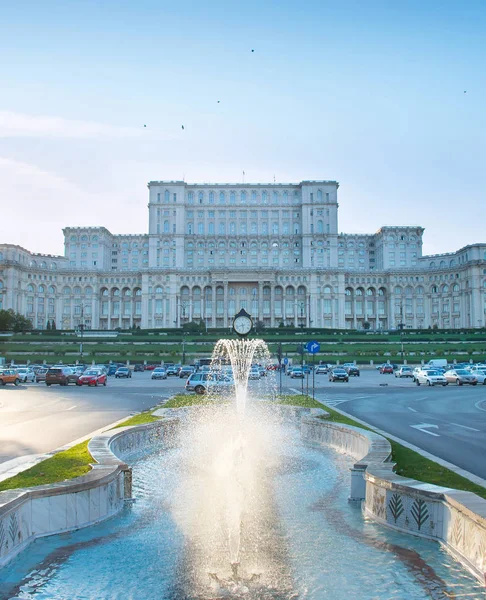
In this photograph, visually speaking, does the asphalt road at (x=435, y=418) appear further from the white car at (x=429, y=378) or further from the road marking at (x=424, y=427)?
the white car at (x=429, y=378)

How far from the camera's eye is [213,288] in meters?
130

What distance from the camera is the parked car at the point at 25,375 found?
50.6 metres

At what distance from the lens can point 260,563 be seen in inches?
316

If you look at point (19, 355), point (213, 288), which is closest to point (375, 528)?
point (19, 355)

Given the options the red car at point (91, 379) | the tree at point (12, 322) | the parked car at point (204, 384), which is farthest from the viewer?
the tree at point (12, 322)

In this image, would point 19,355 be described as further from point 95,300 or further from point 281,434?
point 281,434

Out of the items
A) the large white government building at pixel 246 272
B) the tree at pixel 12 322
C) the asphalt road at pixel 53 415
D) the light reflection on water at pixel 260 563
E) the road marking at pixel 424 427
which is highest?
the large white government building at pixel 246 272

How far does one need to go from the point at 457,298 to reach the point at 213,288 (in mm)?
49952

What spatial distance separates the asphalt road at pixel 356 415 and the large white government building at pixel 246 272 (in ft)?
292

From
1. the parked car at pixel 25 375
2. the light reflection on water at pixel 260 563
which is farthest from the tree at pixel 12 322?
the light reflection on water at pixel 260 563

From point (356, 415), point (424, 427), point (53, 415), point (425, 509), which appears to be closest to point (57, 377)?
point (53, 415)

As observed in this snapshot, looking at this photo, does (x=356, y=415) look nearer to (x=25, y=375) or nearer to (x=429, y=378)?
(x=429, y=378)

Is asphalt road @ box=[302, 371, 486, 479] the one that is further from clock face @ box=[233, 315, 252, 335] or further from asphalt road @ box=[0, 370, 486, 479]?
clock face @ box=[233, 315, 252, 335]

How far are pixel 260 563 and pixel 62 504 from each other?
3075 millimetres
